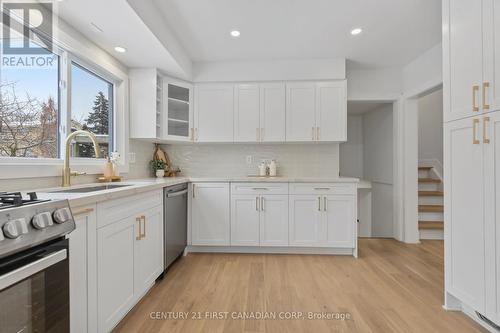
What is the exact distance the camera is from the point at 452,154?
1782 mm

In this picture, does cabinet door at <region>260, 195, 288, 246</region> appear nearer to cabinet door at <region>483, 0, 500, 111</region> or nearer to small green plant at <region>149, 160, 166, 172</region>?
small green plant at <region>149, 160, 166, 172</region>

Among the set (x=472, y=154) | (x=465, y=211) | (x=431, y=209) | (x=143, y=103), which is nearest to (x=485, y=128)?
(x=472, y=154)

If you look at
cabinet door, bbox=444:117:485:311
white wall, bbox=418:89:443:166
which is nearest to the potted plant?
cabinet door, bbox=444:117:485:311

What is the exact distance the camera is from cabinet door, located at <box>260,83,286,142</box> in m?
3.26

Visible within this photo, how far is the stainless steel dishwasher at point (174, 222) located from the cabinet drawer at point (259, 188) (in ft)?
2.09

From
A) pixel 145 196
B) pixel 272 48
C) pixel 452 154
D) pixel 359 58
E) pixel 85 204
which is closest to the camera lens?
pixel 85 204

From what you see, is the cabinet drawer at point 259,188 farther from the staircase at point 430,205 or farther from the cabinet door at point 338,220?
the staircase at point 430,205

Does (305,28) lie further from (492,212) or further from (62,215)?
(62,215)

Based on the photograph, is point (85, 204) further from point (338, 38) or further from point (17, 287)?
point (338, 38)

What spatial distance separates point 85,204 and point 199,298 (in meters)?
1.25

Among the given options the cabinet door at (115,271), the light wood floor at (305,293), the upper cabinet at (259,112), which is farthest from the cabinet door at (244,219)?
the cabinet door at (115,271)

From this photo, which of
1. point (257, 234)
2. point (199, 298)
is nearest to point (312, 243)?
point (257, 234)

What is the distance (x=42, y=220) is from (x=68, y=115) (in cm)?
154

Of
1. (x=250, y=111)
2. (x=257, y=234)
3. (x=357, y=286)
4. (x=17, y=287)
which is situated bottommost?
(x=357, y=286)
